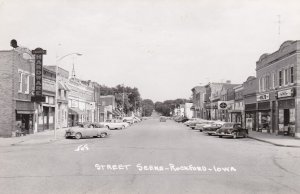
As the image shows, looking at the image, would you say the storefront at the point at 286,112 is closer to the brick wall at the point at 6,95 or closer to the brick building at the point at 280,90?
the brick building at the point at 280,90

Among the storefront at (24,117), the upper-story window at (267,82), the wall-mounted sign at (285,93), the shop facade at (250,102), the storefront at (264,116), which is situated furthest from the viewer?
the shop facade at (250,102)

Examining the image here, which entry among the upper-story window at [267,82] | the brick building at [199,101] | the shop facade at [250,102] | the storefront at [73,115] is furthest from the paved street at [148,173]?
the brick building at [199,101]

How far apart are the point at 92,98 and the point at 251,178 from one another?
65.4 metres

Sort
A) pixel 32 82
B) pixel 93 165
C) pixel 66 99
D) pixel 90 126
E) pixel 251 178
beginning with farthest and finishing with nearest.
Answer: pixel 66 99, pixel 32 82, pixel 90 126, pixel 93 165, pixel 251 178

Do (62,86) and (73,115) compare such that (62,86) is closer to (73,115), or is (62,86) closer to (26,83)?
(73,115)

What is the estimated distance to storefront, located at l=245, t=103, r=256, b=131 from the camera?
49344 millimetres

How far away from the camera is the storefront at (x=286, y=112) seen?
35688 mm

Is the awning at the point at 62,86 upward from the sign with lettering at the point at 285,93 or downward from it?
upward

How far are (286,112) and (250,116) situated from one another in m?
13.8

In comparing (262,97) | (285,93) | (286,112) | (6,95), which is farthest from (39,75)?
(262,97)

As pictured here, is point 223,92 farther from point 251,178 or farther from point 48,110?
point 251,178

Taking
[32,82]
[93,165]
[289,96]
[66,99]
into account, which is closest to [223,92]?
[66,99]

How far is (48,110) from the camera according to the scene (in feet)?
149

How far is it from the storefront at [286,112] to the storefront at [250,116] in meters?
9.52
